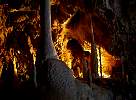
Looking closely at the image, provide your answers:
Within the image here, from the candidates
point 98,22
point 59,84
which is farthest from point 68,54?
point 59,84

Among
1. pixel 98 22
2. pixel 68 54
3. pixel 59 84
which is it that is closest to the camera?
pixel 59 84

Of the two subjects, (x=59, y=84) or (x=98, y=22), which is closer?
(x=59, y=84)

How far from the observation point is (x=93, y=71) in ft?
60.3

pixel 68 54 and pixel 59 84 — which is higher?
pixel 68 54

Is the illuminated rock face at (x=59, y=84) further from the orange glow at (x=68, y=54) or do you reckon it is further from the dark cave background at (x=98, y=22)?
the orange glow at (x=68, y=54)

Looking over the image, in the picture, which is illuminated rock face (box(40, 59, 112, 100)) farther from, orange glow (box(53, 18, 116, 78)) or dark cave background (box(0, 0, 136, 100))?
orange glow (box(53, 18, 116, 78))

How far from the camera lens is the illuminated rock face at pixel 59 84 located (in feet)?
41.6

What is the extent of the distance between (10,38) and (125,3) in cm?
776

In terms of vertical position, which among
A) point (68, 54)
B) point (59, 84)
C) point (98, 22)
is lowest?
point (59, 84)

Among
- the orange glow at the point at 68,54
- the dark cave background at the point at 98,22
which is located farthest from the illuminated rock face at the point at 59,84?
the orange glow at the point at 68,54

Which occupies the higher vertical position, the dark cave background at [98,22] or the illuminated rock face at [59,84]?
the dark cave background at [98,22]

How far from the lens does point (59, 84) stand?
1291cm

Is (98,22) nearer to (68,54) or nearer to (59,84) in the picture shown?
(68,54)

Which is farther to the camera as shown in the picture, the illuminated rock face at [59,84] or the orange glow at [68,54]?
the orange glow at [68,54]
